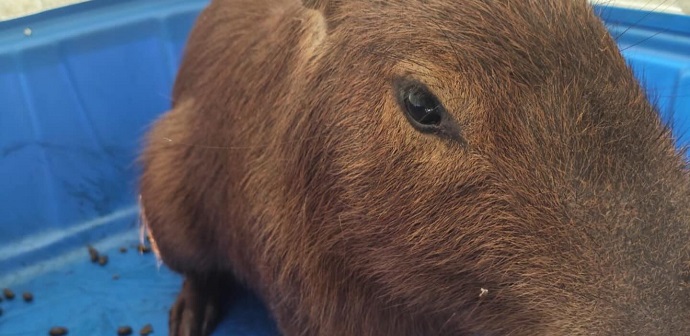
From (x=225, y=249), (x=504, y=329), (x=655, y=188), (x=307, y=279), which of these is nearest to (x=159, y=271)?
(x=225, y=249)

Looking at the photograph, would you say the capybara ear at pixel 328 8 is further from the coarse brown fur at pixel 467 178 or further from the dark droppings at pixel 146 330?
the dark droppings at pixel 146 330

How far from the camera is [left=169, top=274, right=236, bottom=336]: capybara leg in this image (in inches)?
114

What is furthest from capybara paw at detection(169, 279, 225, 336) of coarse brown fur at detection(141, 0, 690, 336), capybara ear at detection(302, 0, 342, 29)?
capybara ear at detection(302, 0, 342, 29)

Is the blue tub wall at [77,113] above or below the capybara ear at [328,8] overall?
below

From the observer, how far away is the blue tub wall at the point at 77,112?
345 centimetres

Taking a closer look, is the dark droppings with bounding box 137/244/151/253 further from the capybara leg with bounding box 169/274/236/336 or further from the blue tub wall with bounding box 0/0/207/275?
the capybara leg with bounding box 169/274/236/336

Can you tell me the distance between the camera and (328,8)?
1705mm

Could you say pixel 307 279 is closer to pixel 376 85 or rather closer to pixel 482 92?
pixel 376 85

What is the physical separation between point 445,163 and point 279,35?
31.6 inches

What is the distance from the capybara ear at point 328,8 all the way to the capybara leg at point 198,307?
1.52 m

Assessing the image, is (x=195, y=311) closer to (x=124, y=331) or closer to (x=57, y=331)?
(x=124, y=331)

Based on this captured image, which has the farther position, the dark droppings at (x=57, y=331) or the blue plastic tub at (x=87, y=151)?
the blue plastic tub at (x=87, y=151)

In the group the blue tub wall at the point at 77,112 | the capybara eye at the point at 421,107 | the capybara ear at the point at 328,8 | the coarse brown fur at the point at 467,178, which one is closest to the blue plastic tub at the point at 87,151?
the blue tub wall at the point at 77,112

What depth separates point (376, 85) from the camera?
4.93ft
